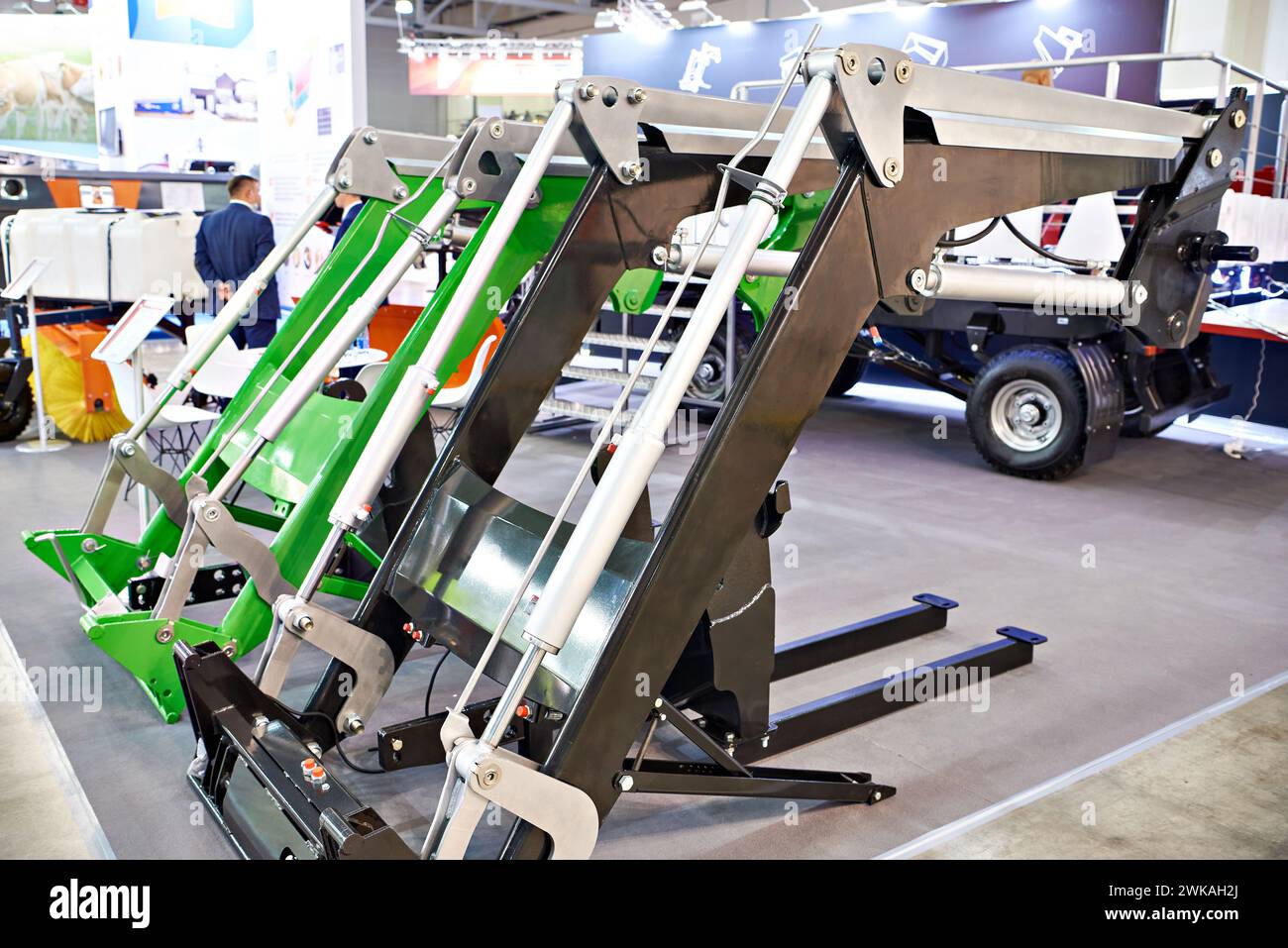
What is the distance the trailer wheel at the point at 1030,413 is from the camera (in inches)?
265

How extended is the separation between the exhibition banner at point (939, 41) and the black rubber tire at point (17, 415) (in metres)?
6.65

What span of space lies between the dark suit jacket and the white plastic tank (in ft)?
0.54

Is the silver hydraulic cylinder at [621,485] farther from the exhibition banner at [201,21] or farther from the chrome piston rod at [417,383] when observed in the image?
the exhibition banner at [201,21]

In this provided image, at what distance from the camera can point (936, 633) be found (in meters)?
4.41

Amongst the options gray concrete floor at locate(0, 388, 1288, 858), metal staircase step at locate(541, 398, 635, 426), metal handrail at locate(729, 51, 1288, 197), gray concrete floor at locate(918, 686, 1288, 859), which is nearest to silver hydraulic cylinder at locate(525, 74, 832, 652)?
gray concrete floor at locate(0, 388, 1288, 858)

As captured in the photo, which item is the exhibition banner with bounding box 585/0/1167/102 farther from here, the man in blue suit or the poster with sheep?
the poster with sheep

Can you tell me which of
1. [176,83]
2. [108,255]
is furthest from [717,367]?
[176,83]

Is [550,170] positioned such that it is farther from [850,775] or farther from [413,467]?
[850,775]

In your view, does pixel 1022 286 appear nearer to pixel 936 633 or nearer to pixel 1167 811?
pixel 1167 811

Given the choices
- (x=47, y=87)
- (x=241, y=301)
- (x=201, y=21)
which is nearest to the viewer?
(x=241, y=301)

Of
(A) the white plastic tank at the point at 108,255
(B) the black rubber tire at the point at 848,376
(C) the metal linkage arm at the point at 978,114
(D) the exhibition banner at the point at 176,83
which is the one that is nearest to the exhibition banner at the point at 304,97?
(D) the exhibition banner at the point at 176,83

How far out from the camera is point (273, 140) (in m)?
9.11
